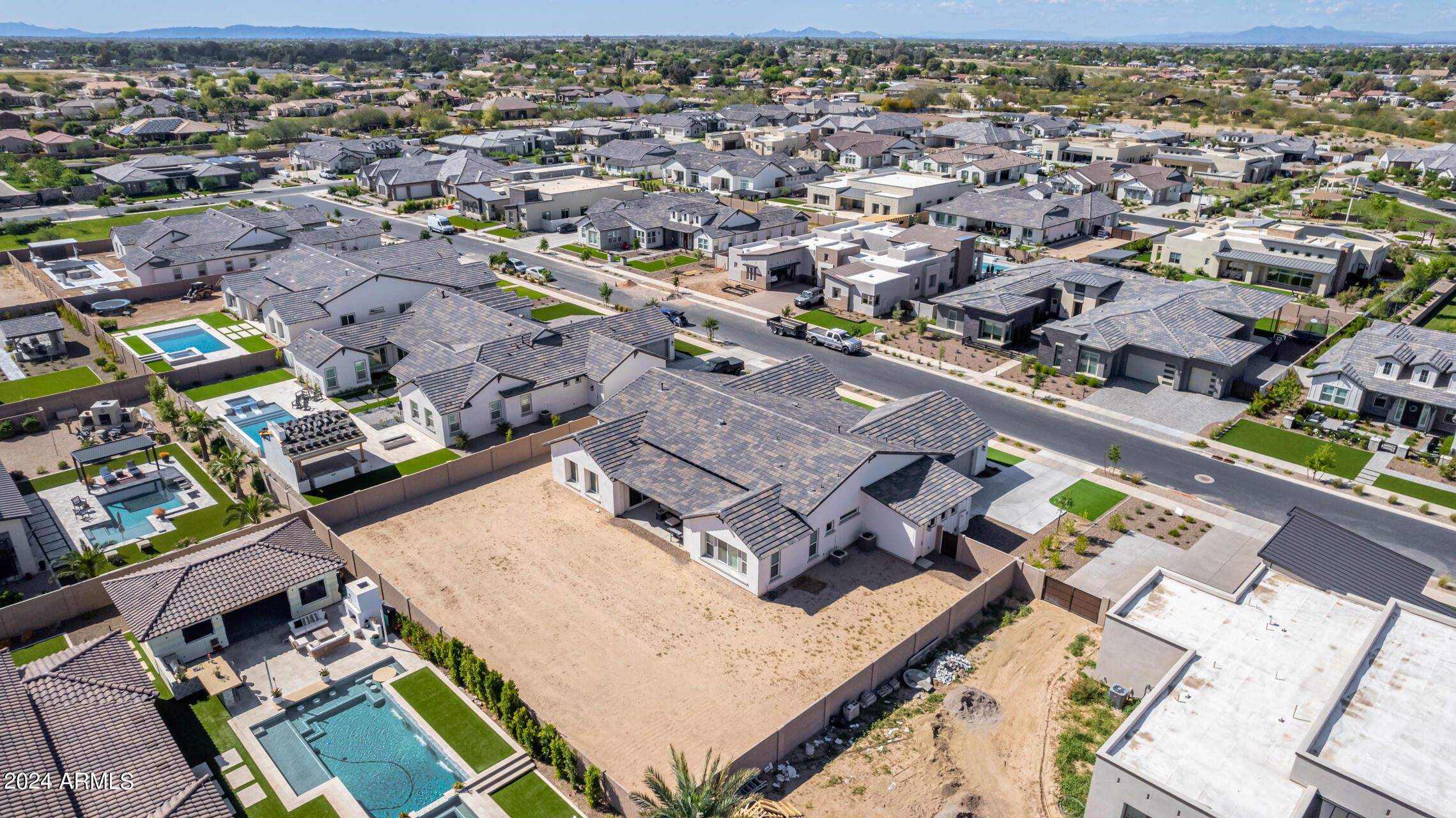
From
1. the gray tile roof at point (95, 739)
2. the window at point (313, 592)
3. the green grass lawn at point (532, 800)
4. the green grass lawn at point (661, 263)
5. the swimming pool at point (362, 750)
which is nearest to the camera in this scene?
the gray tile roof at point (95, 739)

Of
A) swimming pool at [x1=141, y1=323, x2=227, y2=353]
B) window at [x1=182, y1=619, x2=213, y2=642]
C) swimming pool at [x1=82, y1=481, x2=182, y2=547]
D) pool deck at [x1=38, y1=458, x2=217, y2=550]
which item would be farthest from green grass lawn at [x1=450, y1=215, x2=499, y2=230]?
window at [x1=182, y1=619, x2=213, y2=642]

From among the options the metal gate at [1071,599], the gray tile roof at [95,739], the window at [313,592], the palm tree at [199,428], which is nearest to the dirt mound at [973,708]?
the metal gate at [1071,599]

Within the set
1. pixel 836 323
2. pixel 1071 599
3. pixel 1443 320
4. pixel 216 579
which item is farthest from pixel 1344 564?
pixel 1443 320

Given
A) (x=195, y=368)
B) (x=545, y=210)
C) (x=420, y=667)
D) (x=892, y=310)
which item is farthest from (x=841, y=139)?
(x=420, y=667)

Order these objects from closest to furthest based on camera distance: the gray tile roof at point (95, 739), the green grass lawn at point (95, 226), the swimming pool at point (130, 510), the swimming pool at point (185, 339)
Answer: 1. the gray tile roof at point (95, 739)
2. the swimming pool at point (130, 510)
3. the swimming pool at point (185, 339)
4. the green grass lawn at point (95, 226)

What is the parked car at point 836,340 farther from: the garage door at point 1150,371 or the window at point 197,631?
the window at point 197,631

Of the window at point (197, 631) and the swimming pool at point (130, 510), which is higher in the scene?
the window at point (197, 631)

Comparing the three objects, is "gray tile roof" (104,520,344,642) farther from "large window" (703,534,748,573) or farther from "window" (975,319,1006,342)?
"window" (975,319,1006,342)
